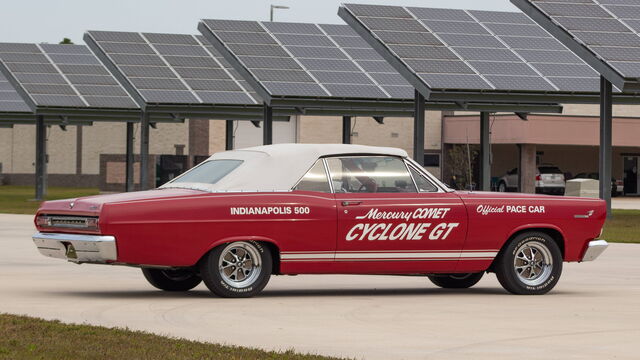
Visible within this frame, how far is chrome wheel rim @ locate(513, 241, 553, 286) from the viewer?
51.1 ft

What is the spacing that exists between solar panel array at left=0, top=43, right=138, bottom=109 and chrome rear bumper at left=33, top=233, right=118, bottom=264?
119 feet

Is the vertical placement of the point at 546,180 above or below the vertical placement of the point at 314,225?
above

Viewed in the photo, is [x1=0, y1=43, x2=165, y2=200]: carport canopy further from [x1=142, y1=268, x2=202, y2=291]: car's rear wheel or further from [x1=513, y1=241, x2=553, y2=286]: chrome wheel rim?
[x1=513, y1=241, x2=553, y2=286]: chrome wheel rim

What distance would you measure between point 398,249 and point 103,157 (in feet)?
228

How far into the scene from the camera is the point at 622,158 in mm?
80250

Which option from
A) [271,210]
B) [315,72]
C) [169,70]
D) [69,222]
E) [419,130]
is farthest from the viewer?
[169,70]

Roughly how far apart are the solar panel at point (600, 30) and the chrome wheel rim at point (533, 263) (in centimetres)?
1814

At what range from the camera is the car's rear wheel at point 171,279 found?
15.4 meters

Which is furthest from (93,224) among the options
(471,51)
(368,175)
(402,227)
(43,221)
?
(471,51)

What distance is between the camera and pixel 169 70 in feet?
157

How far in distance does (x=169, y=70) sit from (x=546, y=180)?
101 feet

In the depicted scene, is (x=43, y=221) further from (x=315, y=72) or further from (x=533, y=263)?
(x=315, y=72)

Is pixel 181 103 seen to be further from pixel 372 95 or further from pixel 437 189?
pixel 437 189

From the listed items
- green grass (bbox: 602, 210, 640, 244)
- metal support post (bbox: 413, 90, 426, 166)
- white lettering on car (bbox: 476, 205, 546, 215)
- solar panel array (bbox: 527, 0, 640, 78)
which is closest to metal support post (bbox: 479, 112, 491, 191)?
green grass (bbox: 602, 210, 640, 244)
